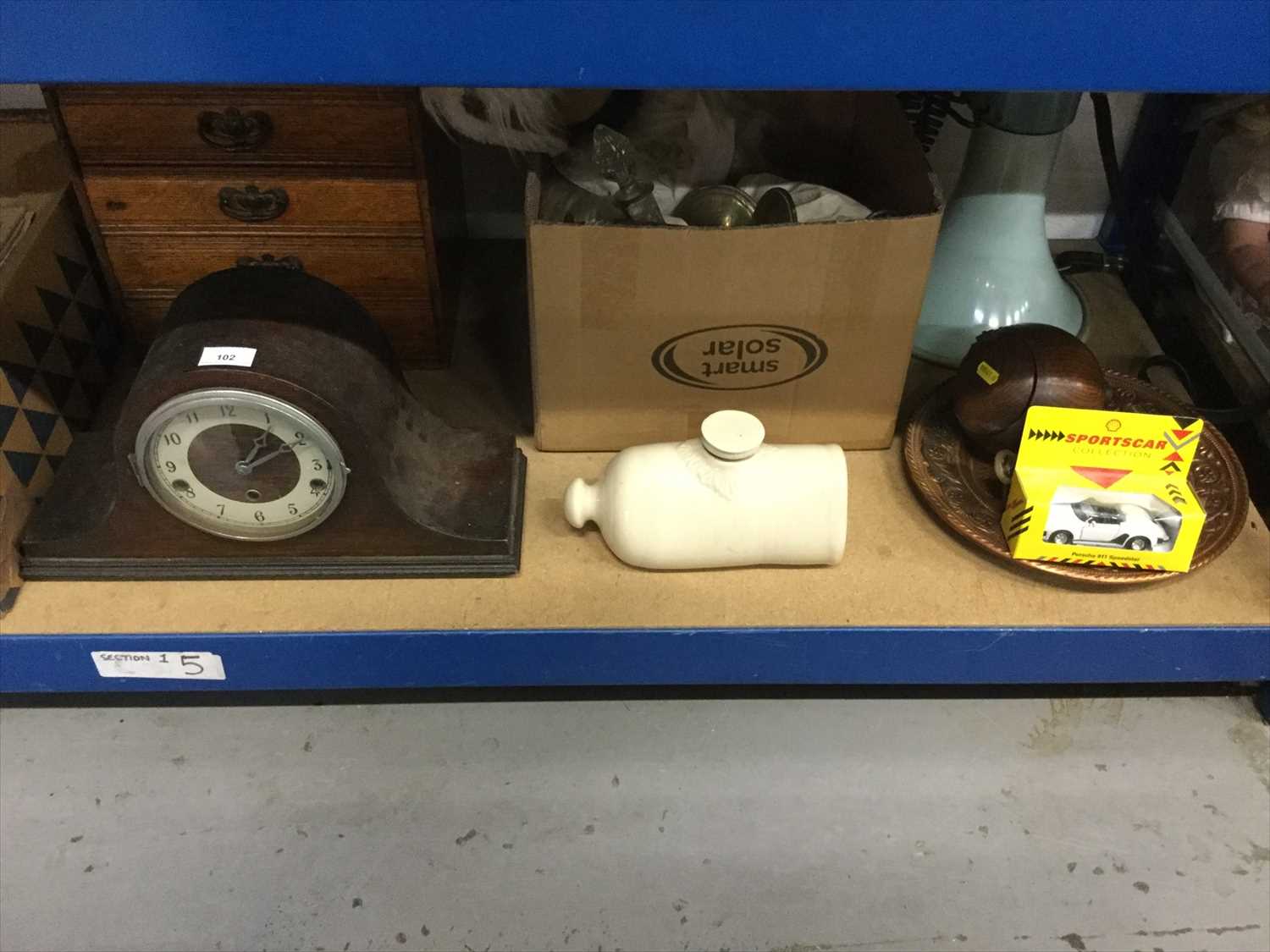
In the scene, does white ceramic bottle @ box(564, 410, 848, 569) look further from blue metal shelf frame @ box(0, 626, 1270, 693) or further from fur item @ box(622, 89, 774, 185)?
fur item @ box(622, 89, 774, 185)

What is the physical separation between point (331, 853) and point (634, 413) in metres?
0.46

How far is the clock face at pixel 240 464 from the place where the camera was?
76 centimetres

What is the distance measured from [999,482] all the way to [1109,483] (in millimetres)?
113

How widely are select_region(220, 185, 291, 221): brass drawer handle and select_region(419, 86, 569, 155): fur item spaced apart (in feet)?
0.52

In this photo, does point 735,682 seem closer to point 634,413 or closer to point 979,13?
point 634,413

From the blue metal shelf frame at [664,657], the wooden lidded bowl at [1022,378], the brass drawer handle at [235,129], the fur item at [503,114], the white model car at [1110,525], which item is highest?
the fur item at [503,114]

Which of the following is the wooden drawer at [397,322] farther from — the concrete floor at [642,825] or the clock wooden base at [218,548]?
the concrete floor at [642,825]

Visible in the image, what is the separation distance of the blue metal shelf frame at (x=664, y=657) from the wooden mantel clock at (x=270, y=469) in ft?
0.21

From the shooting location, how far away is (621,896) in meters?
0.83

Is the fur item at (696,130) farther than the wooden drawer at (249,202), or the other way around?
the fur item at (696,130)

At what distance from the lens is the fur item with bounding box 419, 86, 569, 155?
3.16ft

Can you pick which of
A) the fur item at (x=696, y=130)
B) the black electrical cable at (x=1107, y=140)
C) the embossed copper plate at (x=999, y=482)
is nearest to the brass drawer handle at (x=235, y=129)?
the fur item at (x=696, y=130)

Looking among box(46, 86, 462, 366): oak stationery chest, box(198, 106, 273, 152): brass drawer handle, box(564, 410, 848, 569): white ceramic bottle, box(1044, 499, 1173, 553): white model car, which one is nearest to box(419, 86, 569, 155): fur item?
box(46, 86, 462, 366): oak stationery chest

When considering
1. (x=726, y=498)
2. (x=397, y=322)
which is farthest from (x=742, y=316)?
(x=397, y=322)
